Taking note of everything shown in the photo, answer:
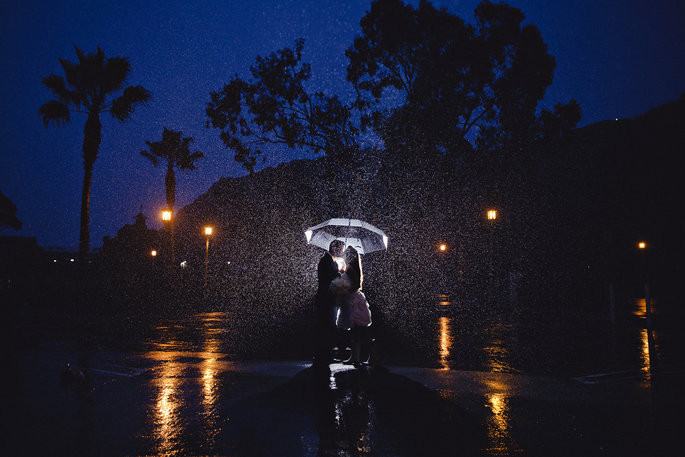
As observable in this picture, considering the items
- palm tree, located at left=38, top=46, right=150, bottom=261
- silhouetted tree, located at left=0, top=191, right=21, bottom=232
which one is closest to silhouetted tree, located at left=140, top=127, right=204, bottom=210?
palm tree, located at left=38, top=46, right=150, bottom=261

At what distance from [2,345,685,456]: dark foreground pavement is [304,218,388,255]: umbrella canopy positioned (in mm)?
2433

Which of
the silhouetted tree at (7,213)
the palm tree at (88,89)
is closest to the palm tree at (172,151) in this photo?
the palm tree at (88,89)

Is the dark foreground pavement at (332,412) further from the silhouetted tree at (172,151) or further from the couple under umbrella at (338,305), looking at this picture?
the silhouetted tree at (172,151)

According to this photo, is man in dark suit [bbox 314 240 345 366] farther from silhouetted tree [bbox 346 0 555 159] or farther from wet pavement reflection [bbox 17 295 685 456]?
silhouetted tree [bbox 346 0 555 159]

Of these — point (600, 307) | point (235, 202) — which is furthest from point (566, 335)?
point (235, 202)

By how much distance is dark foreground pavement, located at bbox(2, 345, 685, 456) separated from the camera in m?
4.61

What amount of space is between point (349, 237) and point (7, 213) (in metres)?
11.4

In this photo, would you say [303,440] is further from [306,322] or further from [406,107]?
[406,107]

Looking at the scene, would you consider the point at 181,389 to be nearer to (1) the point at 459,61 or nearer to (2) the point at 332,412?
(2) the point at 332,412

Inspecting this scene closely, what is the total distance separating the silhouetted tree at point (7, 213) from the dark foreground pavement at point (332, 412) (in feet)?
25.9

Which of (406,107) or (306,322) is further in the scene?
(406,107)

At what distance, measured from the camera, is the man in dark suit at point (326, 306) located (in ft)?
26.3

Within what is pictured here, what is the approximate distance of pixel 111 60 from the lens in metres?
28.3

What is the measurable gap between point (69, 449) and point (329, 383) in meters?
3.61
